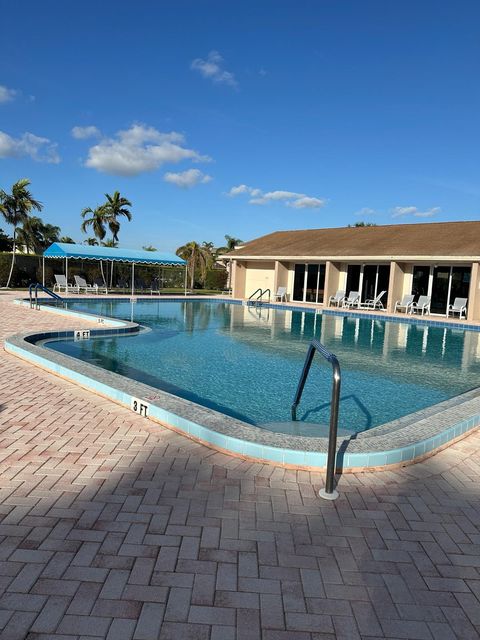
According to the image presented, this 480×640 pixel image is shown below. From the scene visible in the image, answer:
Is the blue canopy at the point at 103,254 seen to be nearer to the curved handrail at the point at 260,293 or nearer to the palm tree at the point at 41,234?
the curved handrail at the point at 260,293

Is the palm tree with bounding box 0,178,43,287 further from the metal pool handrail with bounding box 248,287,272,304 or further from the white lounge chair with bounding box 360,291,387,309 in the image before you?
the white lounge chair with bounding box 360,291,387,309

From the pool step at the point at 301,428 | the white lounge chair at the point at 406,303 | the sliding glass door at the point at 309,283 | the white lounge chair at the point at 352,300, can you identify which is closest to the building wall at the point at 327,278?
the white lounge chair at the point at 406,303

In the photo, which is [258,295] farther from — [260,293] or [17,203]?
[17,203]

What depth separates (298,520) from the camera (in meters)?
2.99

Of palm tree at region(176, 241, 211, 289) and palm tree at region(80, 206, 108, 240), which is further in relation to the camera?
palm tree at region(176, 241, 211, 289)

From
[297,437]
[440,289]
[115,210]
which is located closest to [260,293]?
[440,289]

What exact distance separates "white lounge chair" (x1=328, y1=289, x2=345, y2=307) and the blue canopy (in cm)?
931

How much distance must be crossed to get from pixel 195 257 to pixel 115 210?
22.3 feet

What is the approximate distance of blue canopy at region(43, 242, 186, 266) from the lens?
898 inches

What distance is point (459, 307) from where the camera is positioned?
18.2 m

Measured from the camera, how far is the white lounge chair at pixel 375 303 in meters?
20.6

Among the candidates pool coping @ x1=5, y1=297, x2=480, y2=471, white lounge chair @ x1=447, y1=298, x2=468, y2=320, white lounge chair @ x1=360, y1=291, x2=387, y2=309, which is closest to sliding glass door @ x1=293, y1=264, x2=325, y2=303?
white lounge chair @ x1=360, y1=291, x2=387, y2=309

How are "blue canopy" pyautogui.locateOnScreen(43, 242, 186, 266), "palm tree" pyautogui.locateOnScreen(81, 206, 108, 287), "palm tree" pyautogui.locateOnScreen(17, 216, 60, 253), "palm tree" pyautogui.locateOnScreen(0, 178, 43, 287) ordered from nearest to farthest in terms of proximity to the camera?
"blue canopy" pyautogui.locateOnScreen(43, 242, 186, 266) → "palm tree" pyautogui.locateOnScreen(0, 178, 43, 287) → "palm tree" pyautogui.locateOnScreen(81, 206, 108, 287) → "palm tree" pyautogui.locateOnScreen(17, 216, 60, 253)

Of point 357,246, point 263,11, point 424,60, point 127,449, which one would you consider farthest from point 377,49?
point 127,449
